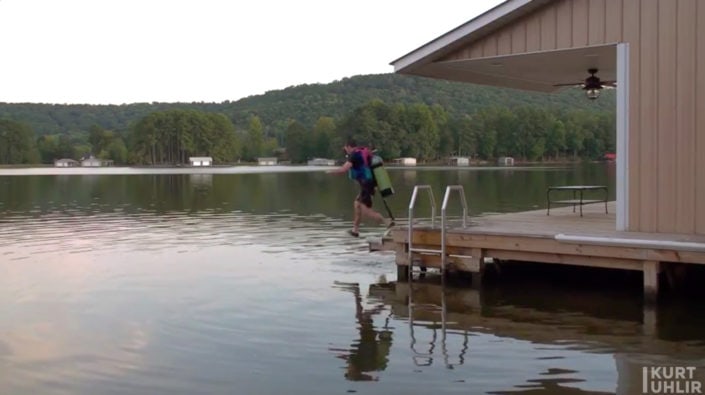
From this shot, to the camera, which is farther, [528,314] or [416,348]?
[528,314]

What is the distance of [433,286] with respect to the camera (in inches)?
445

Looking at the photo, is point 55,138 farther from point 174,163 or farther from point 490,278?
point 490,278

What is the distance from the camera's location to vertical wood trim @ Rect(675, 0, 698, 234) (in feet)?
32.6

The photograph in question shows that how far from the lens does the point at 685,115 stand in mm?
9992

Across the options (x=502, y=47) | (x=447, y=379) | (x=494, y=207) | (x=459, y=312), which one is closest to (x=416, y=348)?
(x=447, y=379)

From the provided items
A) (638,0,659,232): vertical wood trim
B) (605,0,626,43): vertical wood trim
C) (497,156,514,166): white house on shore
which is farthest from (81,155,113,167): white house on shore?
(638,0,659,232): vertical wood trim

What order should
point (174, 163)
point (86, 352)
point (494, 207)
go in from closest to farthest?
point (86, 352) → point (494, 207) → point (174, 163)

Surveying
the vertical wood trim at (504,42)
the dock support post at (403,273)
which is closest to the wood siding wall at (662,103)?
the vertical wood trim at (504,42)

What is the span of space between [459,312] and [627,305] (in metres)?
2.14

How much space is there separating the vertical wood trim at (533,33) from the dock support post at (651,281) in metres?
3.56

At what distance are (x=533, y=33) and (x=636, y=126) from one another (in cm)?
204

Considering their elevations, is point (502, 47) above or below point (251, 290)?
above

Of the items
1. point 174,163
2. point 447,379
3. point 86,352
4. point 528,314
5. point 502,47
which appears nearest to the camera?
point 447,379

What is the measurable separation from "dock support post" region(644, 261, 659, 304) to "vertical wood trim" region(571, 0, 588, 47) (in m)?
3.22
